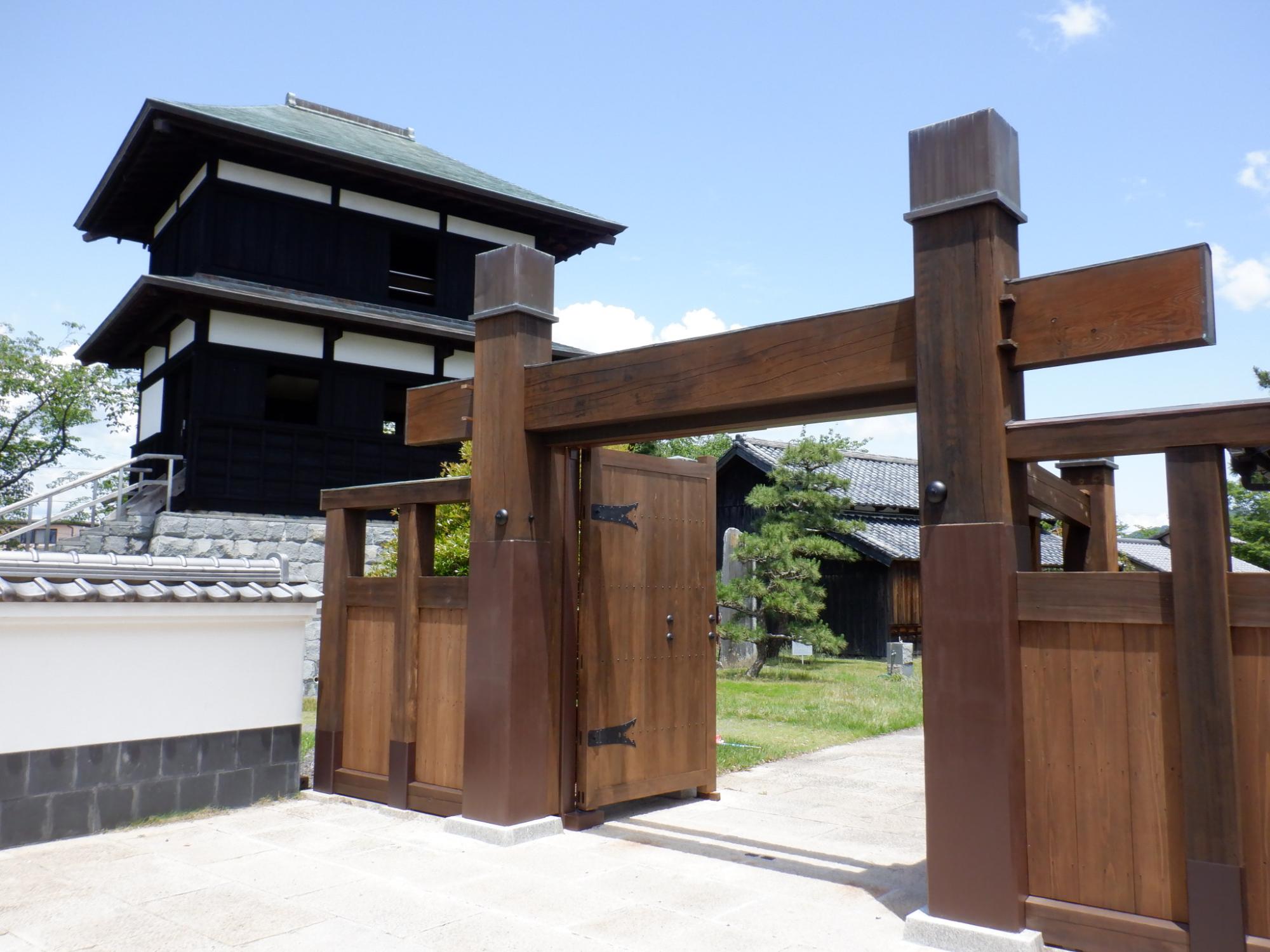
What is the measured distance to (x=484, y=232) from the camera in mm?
15938

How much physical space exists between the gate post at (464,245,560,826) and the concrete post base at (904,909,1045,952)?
7.54ft

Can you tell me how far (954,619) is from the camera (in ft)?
12.6

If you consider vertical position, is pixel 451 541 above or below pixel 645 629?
above

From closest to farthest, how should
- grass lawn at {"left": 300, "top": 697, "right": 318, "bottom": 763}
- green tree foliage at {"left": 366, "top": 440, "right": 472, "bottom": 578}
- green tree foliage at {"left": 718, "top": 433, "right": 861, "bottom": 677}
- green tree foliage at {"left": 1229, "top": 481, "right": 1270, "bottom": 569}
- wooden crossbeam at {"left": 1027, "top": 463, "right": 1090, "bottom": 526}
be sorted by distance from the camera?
wooden crossbeam at {"left": 1027, "top": 463, "right": 1090, "bottom": 526} → grass lawn at {"left": 300, "top": 697, "right": 318, "bottom": 763} → green tree foliage at {"left": 366, "top": 440, "right": 472, "bottom": 578} → green tree foliage at {"left": 718, "top": 433, "right": 861, "bottom": 677} → green tree foliage at {"left": 1229, "top": 481, "right": 1270, "bottom": 569}

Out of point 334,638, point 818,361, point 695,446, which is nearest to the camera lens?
point 818,361

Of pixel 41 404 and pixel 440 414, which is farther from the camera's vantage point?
pixel 41 404

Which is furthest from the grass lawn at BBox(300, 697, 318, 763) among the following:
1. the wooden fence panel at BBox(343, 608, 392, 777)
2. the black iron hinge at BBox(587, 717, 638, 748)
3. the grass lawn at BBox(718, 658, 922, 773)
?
the grass lawn at BBox(718, 658, 922, 773)

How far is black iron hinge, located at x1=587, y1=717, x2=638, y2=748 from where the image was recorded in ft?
18.9

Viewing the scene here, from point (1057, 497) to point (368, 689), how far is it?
436cm

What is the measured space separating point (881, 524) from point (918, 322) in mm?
18037

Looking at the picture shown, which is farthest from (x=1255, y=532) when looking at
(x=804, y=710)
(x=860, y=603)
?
(x=804, y=710)

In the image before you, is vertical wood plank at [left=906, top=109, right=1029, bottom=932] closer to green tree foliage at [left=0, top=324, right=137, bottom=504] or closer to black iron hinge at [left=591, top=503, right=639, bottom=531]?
black iron hinge at [left=591, top=503, right=639, bottom=531]

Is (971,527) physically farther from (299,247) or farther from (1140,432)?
(299,247)

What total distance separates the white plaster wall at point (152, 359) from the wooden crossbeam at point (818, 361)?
10.3 meters
